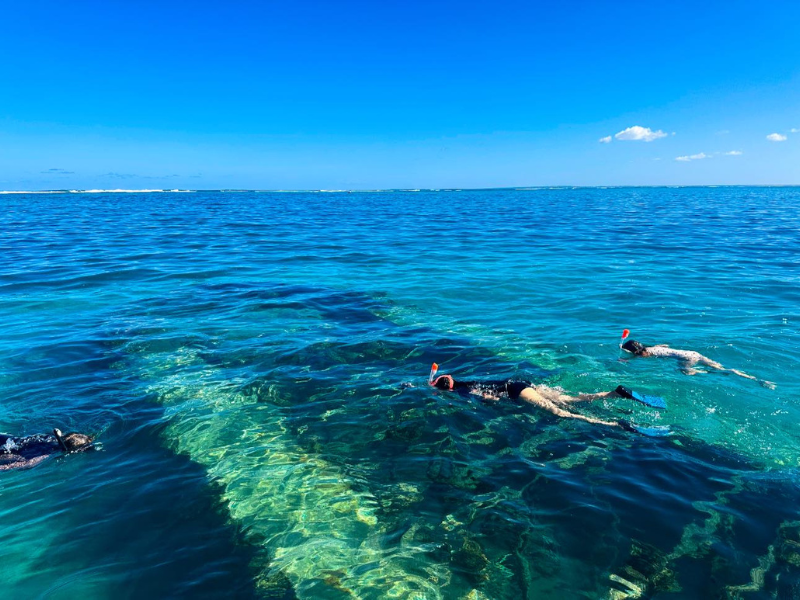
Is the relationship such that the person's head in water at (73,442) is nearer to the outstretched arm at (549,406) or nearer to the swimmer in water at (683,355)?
the outstretched arm at (549,406)

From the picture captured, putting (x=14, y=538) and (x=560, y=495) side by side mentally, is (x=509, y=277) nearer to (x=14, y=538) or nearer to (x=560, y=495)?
(x=560, y=495)

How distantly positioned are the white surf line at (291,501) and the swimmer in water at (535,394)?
3.52 meters

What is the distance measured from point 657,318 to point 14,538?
1641 centimetres

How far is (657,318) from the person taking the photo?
48.6ft

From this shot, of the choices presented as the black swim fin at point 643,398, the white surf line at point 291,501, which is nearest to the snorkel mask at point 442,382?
the white surf line at point 291,501

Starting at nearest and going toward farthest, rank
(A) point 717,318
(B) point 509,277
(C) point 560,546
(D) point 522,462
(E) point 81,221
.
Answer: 1. (C) point 560,546
2. (D) point 522,462
3. (A) point 717,318
4. (B) point 509,277
5. (E) point 81,221

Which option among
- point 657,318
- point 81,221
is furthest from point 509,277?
point 81,221

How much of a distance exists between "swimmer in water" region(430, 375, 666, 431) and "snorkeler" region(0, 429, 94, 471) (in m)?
6.69

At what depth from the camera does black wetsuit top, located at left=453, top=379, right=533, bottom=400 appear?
31.0ft

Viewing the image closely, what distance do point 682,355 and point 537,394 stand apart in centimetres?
468

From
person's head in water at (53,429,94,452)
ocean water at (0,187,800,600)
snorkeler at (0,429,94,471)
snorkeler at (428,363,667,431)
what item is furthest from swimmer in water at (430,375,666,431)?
snorkeler at (0,429,94,471)

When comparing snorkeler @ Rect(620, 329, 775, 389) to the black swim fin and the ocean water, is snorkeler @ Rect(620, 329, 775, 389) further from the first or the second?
the black swim fin

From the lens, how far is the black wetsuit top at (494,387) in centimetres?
944

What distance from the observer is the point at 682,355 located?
11.2 metres
